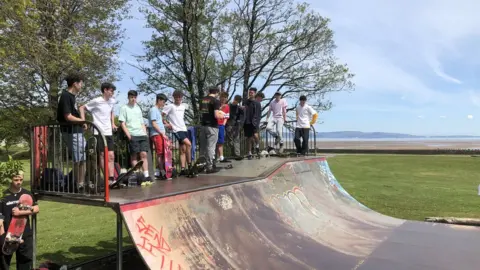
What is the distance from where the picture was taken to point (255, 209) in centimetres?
652

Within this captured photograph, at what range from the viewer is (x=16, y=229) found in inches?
213

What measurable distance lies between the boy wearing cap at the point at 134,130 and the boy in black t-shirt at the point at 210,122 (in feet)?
5.80

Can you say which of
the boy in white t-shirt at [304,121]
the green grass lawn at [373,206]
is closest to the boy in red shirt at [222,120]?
the boy in white t-shirt at [304,121]

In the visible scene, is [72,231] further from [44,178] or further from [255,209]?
[255,209]

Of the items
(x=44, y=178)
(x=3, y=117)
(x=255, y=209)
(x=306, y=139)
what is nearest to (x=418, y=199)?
(x=306, y=139)

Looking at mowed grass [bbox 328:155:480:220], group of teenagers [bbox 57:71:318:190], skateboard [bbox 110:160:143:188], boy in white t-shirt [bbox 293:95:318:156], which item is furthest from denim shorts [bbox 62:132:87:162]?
mowed grass [bbox 328:155:480:220]

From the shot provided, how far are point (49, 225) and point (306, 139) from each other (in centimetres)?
760

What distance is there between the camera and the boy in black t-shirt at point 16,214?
5.33 meters

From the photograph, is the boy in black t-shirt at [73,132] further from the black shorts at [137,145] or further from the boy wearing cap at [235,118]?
the boy wearing cap at [235,118]

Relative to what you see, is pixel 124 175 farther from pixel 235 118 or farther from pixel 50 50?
pixel 50 50

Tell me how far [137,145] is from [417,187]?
12845 mm

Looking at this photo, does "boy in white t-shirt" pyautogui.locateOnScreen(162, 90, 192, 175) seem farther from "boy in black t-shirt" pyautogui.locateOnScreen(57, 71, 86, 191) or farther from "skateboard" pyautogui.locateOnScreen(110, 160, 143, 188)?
"boy in black t-shirt" pyautogui.locateOnScreen(57, 71, 86, 191)

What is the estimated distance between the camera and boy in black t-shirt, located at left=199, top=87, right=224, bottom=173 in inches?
327

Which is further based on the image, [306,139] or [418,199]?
[418,199]
